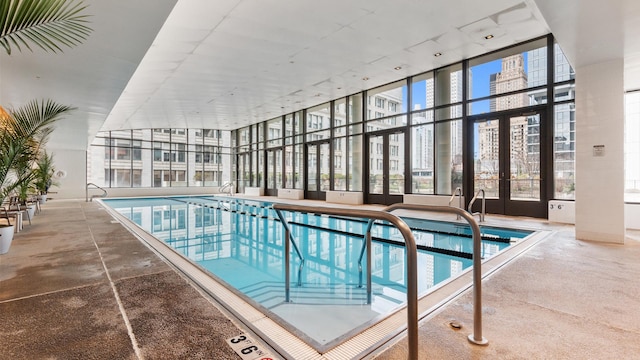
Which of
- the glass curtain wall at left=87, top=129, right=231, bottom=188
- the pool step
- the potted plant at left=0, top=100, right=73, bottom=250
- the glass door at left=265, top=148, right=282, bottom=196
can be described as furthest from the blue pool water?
the glass curtain wall at left=87, top=129, right=231, bottom=188

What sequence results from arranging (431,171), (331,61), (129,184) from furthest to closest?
(129,184)
(431,171)
(331,61)

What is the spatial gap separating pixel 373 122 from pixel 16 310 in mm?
8573

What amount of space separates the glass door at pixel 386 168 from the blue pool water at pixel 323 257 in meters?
2.24

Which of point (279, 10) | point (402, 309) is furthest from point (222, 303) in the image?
point (279, 10)

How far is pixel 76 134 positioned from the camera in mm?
9773

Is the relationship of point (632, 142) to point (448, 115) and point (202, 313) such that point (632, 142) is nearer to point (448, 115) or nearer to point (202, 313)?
point (448, 115)

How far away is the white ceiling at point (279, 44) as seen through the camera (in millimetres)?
3205

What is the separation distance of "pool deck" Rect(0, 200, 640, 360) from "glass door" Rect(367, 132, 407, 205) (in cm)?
541

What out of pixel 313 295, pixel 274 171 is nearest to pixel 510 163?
pixel 313 295

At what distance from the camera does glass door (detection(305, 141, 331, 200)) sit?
10930 millimetres

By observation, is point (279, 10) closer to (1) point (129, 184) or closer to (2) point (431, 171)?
(2) point (431, 171)

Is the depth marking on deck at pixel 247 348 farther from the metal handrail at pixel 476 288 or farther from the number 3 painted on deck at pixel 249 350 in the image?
the metal handrail at pixel 476 288

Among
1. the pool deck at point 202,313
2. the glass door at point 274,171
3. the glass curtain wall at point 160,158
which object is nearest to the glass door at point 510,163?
the pool deck at point 202,313

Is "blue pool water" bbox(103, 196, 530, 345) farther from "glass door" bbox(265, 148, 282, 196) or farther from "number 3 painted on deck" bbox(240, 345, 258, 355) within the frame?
"glass door" bbox(265, 148, 282, 196)
